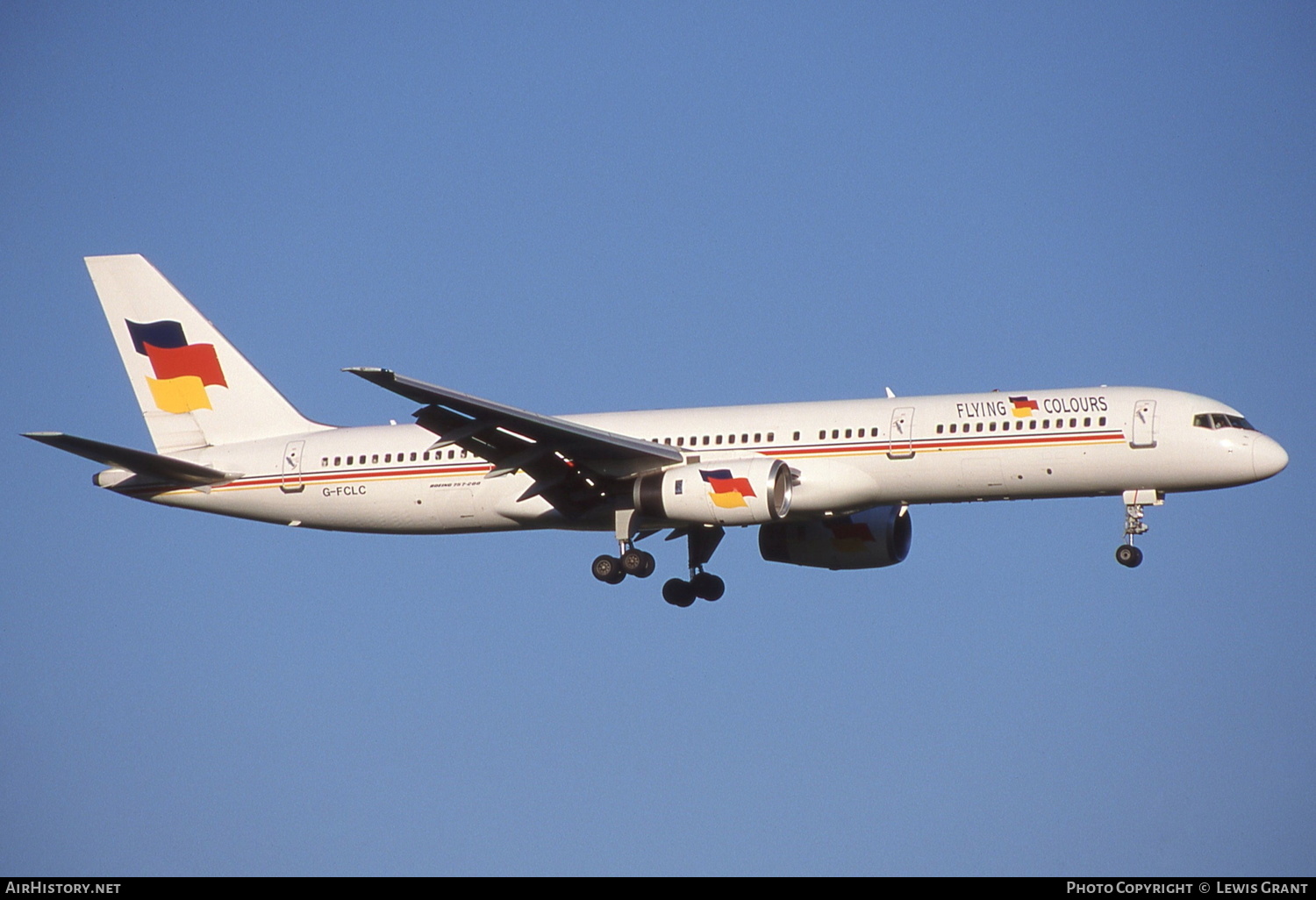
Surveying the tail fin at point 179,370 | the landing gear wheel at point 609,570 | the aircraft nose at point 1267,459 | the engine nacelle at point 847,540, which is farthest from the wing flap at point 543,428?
the aircraft nose at point 1267,459

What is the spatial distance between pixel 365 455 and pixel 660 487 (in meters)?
9.77

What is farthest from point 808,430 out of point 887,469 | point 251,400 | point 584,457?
point 251,400

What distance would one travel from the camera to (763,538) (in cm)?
5381

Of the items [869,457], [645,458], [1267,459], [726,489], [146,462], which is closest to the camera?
[1267,459]

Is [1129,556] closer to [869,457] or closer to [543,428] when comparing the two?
[869,457]

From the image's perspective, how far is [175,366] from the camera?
2181 inches

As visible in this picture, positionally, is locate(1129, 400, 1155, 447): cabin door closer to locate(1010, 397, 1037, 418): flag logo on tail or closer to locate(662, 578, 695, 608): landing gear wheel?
locate(1010, 397, 1037, 418): flag logo on tail

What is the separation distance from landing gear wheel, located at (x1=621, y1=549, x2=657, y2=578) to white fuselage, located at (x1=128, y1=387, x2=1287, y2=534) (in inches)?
37.6

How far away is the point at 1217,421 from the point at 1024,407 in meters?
4.85

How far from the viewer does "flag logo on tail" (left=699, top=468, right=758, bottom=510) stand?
4588cm

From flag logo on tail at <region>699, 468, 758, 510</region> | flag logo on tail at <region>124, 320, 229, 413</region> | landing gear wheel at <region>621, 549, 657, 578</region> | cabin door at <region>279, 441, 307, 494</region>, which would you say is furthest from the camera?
flag logo on tail at <region>124, 320, 229, 413</region>

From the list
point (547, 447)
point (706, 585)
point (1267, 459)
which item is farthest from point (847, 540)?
point (1267, 459)

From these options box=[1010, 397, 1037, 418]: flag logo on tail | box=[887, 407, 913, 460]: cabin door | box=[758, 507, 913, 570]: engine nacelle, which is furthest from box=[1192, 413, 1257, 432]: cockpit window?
box=[758, 507, 913, 570]: engine nacelle
